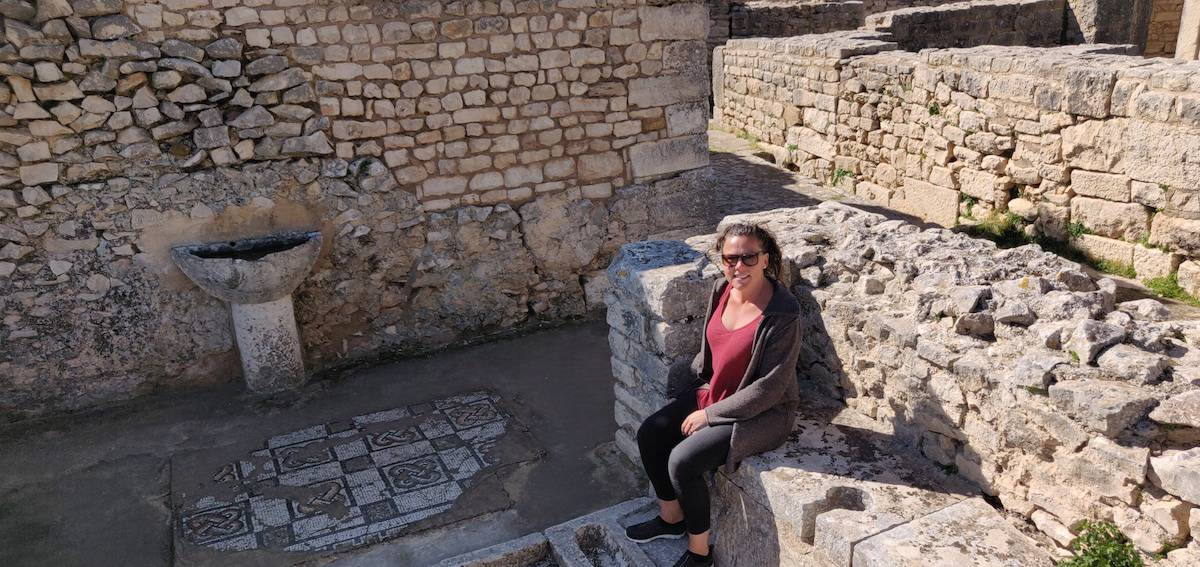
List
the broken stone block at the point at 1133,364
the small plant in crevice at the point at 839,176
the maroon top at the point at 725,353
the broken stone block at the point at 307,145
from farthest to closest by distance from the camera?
the small plant in crevice at the point at 839,176 → the broken stone block at the point at 307,145 → the maroon top at the point at 725,353 → the broken stone block at the point at 1133,364

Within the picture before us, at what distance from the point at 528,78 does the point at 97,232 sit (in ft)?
10.4

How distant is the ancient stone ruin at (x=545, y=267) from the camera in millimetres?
3299

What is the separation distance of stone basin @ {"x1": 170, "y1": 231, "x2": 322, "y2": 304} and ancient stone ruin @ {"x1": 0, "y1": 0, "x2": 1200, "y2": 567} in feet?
0.08

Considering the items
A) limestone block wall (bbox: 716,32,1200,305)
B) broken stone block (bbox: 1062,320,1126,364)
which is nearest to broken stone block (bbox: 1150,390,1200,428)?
broken stone block (bbox: 1062,320,1126,364)

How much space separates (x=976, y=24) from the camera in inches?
502

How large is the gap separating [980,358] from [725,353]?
103 centimetres

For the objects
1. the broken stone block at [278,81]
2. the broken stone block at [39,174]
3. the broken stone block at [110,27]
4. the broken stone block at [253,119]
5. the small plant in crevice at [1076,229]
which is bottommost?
the small plant in crevice at [1076,229]

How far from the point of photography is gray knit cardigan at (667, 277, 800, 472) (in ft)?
12.1

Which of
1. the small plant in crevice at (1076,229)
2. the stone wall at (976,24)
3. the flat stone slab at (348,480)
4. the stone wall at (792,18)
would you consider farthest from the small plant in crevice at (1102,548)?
the stone wall at (792,18)

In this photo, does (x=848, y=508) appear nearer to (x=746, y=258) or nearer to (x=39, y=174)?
(x=746, y=258)

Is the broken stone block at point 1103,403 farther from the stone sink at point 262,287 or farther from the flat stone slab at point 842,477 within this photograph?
the stone sink at point 262,287

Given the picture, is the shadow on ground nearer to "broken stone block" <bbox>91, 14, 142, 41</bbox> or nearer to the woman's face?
the woman's face

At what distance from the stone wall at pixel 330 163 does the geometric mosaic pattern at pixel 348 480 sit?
1.18 meters

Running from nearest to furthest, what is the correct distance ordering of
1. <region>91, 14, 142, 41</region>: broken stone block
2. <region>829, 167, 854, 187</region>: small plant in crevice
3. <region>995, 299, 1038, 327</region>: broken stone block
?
<region>995, 299, 1038, 327</region>: broken stone block → <region>91, 14, 142, 41</region>: broken stone block → <region>829, 167, 854, 187</region>: small plant in crevice
